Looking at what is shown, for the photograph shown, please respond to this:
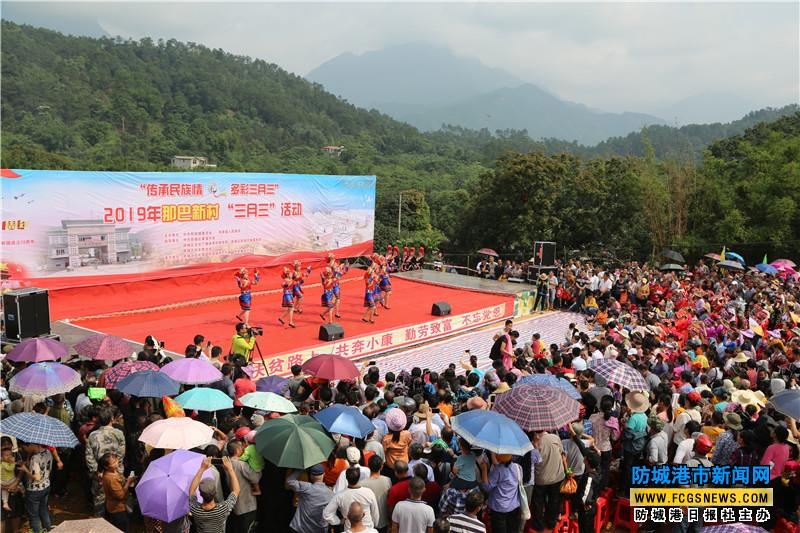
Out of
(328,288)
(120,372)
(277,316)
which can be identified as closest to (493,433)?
(120,372)

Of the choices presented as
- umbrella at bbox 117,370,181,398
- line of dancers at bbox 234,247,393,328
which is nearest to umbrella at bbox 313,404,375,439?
umbrella at bbox 117,370,181,398

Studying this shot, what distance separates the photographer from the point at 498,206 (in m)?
25.8

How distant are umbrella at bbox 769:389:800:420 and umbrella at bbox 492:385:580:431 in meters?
1.79

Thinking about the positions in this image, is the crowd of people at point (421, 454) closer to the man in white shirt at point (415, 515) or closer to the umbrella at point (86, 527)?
the man in white shirt at point (415, 515)

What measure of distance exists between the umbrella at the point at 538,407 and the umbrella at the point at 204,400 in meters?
2.29

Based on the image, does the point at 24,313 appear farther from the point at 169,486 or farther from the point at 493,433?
the point at 493,433

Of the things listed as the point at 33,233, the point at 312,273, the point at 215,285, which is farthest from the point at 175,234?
the point at 312,273

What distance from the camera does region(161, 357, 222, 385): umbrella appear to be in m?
6.07

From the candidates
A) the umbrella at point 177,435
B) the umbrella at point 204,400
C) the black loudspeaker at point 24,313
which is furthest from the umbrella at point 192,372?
the black loudspeaker at point 24,313

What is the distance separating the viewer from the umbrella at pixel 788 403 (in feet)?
17.4

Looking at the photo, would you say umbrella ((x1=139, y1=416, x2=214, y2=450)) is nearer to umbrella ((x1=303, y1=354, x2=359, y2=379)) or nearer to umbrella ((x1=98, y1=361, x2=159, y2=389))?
umbrella ((x1=98, y1=361, x2=159, y2=389))

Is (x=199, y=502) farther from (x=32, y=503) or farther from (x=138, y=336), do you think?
(x=138, y=336)

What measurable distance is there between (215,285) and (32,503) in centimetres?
1130

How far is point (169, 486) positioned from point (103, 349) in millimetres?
3535
